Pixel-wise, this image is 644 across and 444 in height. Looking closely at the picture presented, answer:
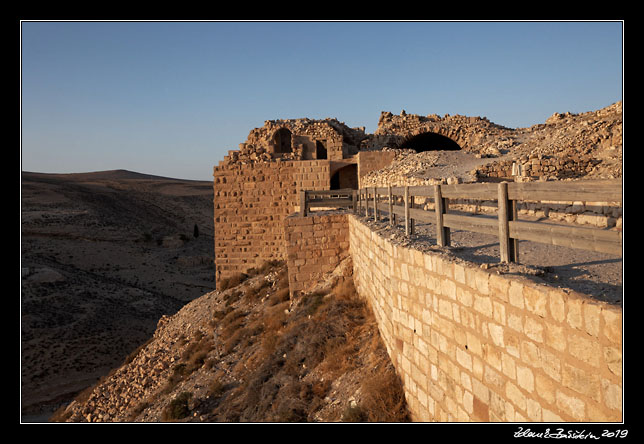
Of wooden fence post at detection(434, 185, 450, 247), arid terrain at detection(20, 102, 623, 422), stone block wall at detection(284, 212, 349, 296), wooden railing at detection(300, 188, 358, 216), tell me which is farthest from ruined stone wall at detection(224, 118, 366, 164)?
wooden fence post at detection(434, 185, 450, 247)

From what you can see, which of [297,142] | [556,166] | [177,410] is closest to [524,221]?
[177,410]

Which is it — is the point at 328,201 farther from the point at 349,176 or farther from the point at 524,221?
the point at 524,221

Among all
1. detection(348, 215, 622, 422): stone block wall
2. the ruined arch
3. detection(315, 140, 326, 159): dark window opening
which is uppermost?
the ruined arch

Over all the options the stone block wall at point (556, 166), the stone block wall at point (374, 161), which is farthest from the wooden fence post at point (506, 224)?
the stone block wall at point (374, 161)

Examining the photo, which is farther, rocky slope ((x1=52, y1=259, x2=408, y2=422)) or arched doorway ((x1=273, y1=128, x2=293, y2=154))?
arched doorway ((x1=273, y1=128, x2=293, y2=154))

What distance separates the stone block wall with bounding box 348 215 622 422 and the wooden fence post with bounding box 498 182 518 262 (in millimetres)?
307

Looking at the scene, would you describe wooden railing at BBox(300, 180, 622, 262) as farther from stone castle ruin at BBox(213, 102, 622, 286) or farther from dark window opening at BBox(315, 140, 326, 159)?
dark window opening at BBox(315, 140, 326, 159)

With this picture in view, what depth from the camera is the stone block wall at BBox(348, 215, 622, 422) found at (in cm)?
243

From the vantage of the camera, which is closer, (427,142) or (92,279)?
(427,142)

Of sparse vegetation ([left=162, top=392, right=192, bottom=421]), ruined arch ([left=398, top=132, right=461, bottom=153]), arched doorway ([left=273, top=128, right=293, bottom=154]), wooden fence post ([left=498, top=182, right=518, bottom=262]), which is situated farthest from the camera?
ruined arch ([left=398, top=132, right=461, bottom=153])

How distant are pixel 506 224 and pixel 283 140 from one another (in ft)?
65.6

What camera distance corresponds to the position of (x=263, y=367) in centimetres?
871

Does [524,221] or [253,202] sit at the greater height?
[253,202]

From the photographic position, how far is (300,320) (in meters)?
10.0
